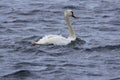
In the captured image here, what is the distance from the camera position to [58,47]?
16.9 metres

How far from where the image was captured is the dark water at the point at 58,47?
47.0ft

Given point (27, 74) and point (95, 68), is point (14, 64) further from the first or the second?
point (95, 68)

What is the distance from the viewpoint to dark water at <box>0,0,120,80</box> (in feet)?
47.0

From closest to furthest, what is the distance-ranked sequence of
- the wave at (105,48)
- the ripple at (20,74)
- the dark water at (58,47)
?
the ripple at (20,74) → the dark water at (58,47) → the wave at (105,48)

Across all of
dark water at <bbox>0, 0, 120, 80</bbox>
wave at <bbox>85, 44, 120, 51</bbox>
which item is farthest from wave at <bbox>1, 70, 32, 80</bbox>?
wave at <bbox>85, 44, 120, 51</bbox>

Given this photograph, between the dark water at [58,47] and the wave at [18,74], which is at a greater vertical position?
the wave at [18,74]

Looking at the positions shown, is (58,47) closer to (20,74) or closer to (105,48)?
(105,48)

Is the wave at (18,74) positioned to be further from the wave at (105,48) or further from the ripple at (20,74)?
the wave at (105,48)

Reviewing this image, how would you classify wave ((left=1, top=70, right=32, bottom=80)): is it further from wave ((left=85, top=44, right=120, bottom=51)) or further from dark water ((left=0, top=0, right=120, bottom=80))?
wave ((left=85, top=44, right=120, bottom=51))

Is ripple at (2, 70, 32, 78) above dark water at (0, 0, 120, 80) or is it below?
above

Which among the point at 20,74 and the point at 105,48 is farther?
the point at 105,48

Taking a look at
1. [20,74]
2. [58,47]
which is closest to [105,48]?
[58,47]

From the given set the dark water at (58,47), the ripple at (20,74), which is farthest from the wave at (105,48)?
the ripple at (20,74)

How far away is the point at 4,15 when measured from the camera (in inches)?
899
